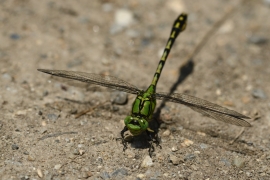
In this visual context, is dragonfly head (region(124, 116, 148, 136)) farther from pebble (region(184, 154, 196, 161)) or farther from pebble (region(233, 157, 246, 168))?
pebble (region(233, 157, 246, 168))

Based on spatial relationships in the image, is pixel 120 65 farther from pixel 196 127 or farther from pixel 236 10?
Answer: pixel 236 10

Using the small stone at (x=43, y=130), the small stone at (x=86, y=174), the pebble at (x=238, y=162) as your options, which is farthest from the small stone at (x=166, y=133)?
the small stone at (x=43, y=130)

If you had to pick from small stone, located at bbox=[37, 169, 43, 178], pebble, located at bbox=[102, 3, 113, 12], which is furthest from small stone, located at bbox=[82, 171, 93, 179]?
pebble, located at bbox=[102, 3, 113, 12]

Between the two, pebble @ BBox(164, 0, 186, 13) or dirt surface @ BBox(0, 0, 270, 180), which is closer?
dirt surface @ BBox(0, 0, 270, 180)

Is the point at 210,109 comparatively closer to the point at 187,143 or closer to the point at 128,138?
the point at 187,143

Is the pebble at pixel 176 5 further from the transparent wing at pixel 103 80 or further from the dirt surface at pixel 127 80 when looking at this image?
the transparent wing at pixel 103 80

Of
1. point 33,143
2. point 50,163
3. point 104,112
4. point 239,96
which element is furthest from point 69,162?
point 239,96
